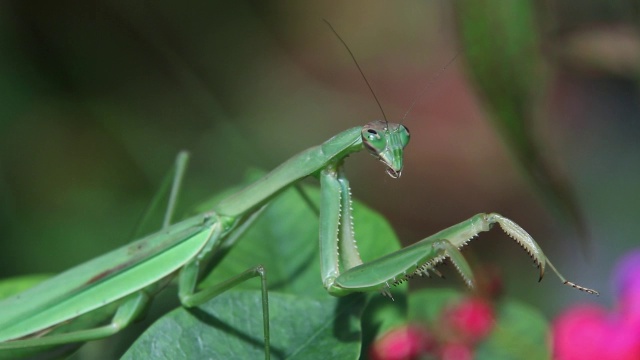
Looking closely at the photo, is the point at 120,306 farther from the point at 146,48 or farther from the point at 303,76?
the point at 303,76

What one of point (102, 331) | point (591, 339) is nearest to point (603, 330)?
point (591, 339)

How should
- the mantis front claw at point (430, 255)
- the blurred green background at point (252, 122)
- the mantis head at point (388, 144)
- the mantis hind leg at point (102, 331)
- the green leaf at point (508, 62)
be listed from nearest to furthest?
the green leaf at point (508, 62) → the mantis front claw at point (430, 255) → the mantis head at point (388, 144) → the mantis hind leg at point (102, 331) → the blurred green background at point (252, 122)

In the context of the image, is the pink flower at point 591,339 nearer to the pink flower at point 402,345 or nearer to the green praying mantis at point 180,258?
the pink flower at point 402,345

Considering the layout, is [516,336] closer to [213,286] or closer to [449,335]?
[449,335]

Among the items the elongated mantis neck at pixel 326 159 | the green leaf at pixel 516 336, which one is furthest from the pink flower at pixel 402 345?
the elongated mantis neck at pixel 326 159

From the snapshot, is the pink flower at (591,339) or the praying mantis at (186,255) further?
the praying mantis at (186,255)

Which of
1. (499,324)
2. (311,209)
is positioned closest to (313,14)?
(311,209)

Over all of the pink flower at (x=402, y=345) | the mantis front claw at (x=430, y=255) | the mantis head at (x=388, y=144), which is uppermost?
the mantis head at (x=388, y=144)
